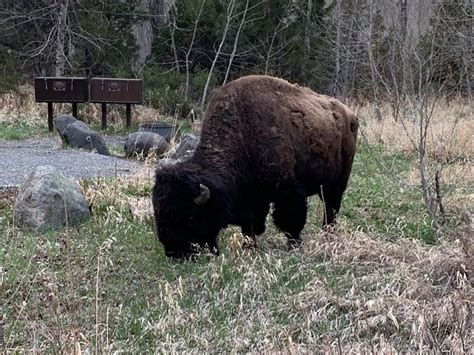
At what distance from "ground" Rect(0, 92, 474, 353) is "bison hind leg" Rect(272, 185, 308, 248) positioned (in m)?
0.22

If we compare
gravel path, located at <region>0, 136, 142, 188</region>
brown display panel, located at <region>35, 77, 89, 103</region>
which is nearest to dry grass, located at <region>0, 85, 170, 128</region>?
brown display panel, located at <region>35, 77, 89, 103</region>

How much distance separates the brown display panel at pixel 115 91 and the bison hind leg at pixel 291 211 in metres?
10.9

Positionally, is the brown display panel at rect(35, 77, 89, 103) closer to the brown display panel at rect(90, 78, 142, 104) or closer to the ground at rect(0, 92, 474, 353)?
the brown display panel at rect(90, 78, 142, 104)

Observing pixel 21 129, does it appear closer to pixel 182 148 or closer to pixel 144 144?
pixel 144 144

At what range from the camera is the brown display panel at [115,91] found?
17312 mm

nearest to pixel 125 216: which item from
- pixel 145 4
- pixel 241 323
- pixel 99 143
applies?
pixel 241 323

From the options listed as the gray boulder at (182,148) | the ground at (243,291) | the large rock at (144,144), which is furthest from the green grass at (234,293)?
the large rock at (144,144)

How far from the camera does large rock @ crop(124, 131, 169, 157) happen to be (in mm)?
12328

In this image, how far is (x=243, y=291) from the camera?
5.41 m

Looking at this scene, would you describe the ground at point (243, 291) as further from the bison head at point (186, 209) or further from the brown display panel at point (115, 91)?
the brown display panel at point (115, 91)

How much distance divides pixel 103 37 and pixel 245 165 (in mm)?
17306

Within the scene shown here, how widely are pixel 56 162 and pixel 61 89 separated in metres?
6.02

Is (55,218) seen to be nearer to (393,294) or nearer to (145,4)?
(393,294)

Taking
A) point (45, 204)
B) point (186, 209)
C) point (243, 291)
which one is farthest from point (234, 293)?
point (45, 204)
